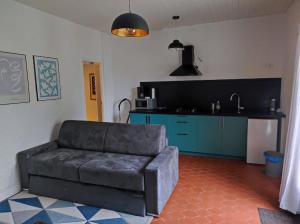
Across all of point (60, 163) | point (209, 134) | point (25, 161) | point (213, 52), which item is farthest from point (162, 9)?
point (25, 161)

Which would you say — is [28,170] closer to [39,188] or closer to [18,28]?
[39,188]

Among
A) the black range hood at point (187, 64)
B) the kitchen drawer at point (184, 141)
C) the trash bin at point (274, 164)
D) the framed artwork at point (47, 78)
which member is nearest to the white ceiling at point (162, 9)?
the black range hood at point (187, 64)

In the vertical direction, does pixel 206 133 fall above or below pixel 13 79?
below

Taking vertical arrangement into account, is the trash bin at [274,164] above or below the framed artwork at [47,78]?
below

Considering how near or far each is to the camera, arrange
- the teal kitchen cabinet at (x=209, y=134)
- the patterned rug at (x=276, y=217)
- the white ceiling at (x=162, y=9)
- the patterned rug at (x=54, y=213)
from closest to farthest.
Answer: the patterned rug at (x=276, y=217) < the patterned rug at (x=54, y=213) < the white ceiling at (x=162, y=9) < the teal kitchen cabinet at (x=209, y=134)

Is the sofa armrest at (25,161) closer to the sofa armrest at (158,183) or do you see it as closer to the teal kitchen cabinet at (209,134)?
the sofa armrest at (158,183)

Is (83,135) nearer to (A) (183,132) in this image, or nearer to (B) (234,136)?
(A) (183,132)

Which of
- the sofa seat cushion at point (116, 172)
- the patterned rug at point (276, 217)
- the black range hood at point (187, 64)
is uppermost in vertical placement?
the black range hood at point (187, 64)

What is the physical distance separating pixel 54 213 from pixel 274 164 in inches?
123

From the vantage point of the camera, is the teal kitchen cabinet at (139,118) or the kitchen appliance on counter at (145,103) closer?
the teal kitchen cabinet at (139,118)

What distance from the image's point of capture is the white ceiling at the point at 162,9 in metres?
3.25

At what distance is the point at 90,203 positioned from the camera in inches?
107

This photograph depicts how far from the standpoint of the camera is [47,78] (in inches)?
142

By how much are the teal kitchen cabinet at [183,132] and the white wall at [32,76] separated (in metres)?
1.87
